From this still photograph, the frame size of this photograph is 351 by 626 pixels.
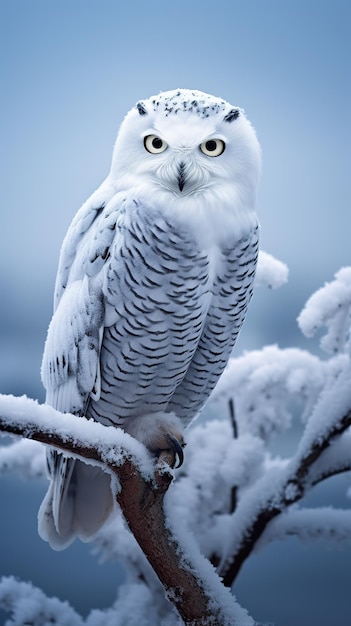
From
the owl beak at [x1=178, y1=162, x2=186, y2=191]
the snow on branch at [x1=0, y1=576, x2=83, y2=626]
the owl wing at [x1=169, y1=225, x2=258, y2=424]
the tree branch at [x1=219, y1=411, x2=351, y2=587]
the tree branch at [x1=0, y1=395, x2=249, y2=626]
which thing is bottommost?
the tree branch at [x1=0, y1=395, x2=249, y2=626]

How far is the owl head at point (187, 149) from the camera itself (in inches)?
36.4

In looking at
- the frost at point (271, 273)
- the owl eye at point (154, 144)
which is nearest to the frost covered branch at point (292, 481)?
the frost at point (271, 273)

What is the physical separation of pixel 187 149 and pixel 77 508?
0.65 meters

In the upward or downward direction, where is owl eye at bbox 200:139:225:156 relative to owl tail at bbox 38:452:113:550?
upward

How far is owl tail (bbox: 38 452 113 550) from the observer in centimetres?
119

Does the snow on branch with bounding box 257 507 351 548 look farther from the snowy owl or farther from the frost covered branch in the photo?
the snowy owl

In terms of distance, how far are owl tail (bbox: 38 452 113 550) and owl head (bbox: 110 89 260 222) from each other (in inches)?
19.7

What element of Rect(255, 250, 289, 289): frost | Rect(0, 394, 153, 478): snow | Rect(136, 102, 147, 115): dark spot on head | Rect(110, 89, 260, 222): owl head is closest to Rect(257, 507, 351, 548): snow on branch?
Rect(255, 250, 289, 289): frost

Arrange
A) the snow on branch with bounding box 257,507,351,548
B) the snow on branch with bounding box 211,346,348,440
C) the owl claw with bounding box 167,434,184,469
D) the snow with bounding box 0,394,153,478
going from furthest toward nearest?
the snow on branch with bounding box 211,346,348,440, the snow on branch with bounding box 257,507,351,548, the owl claw with bounding box 167,434,184,469, the snow with bounding box 0,394,153,478

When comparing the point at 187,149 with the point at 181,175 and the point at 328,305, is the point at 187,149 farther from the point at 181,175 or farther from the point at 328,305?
the point at 328,305

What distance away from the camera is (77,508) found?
1217mm

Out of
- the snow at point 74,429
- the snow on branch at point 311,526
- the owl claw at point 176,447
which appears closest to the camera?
the snow at point 74,429

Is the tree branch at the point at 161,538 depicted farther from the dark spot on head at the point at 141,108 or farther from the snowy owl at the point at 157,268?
the dark spot on head at the point at 141,108

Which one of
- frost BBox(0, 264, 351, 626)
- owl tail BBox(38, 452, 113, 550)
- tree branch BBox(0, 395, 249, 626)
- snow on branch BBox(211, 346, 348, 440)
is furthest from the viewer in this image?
snow on branch BBox(211, 346, 348, 440)
